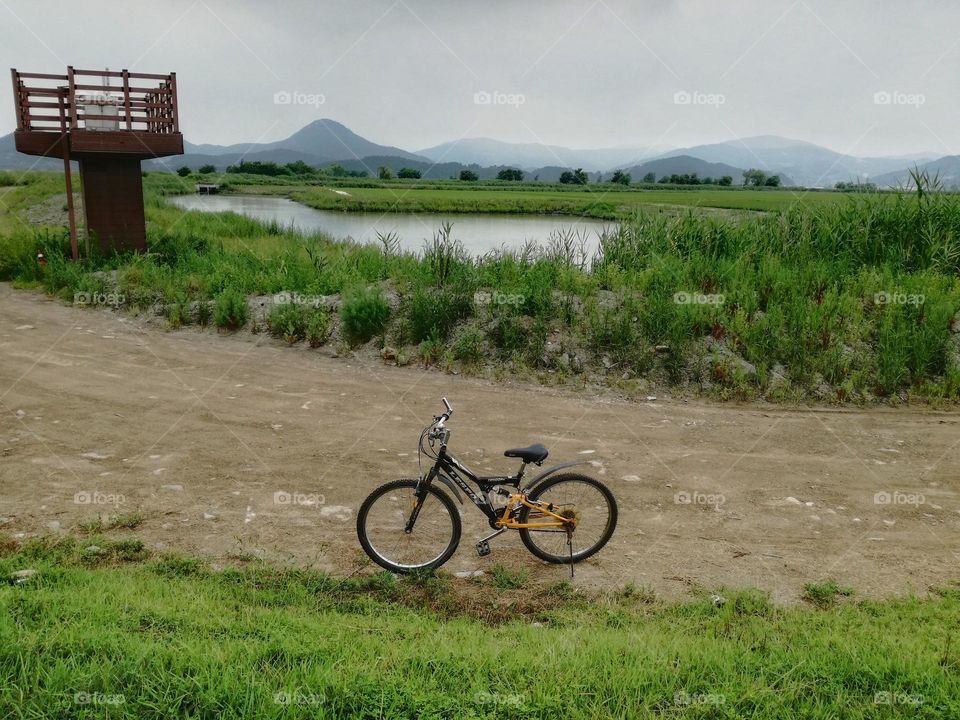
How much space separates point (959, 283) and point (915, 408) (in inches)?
165

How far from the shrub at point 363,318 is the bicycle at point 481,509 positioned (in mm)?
7682

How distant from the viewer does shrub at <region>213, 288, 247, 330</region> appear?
14750 mm

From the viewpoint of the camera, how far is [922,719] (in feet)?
13.5

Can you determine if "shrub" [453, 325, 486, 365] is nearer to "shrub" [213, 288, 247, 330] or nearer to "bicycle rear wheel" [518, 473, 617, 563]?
"shrub" [213, 288, 247, 330]

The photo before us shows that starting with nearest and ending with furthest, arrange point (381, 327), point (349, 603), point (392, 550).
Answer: point (349, 603), point (392, 550), point (381, 327)

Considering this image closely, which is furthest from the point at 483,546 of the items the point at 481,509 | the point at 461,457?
the point at 461,457

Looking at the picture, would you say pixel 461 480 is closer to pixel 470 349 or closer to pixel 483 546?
pixel 483 546

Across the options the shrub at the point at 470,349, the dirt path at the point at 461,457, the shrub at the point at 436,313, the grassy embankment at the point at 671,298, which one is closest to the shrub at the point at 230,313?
the grassy embankment at the point at 671,298

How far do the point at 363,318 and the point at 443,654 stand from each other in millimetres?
9599

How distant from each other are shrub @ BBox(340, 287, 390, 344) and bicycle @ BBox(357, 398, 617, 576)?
7.68 meters

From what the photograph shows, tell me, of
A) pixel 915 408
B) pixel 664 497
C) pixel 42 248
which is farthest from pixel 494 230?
pixel 664 497

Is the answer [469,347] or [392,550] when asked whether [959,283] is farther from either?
[392,550]

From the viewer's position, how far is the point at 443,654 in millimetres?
4512

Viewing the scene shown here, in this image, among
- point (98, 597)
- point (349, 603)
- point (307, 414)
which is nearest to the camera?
point (98, 597)
